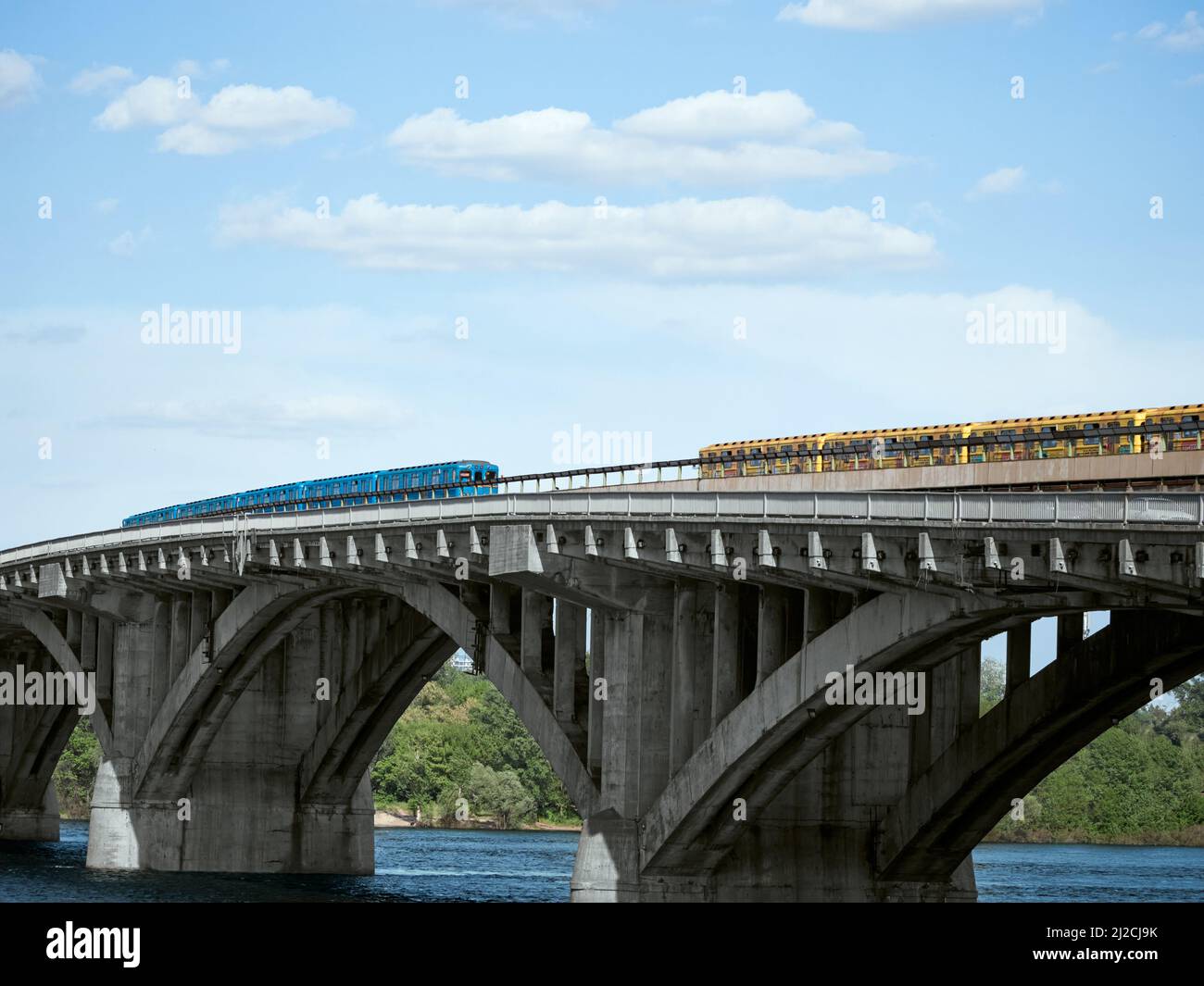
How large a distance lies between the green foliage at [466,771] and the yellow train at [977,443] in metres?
85.1

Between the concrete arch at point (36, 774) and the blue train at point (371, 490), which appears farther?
the concrete arch at point (36, 774)

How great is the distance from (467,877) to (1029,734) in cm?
4279

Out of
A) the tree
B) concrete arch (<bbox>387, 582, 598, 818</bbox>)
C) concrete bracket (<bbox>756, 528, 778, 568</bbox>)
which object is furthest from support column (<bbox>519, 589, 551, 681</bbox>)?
the tree

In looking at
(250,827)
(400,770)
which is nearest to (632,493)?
(250,827)

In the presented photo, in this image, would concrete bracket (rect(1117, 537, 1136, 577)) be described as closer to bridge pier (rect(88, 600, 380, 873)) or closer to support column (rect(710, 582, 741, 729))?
support column (rect(710, 582, 741, 729))

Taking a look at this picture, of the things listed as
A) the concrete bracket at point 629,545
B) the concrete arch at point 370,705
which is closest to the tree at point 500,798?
the concrete arch at point 370,705

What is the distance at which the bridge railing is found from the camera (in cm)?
3647

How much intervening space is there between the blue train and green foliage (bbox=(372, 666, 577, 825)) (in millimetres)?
56358

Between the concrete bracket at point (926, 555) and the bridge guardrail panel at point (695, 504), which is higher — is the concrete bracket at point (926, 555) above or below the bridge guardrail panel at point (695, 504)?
below

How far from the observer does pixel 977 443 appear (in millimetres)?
47875

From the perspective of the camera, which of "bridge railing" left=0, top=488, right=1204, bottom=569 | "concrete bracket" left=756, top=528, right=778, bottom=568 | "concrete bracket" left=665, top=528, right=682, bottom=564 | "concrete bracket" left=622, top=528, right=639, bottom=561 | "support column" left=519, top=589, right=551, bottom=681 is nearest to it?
"bridge railing" left=0, top=488, right=1204, bottom=569

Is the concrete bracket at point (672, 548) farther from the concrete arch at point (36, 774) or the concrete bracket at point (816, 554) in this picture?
the concrete arch at point (36, 774)

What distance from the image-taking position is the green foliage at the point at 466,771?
14450cm
